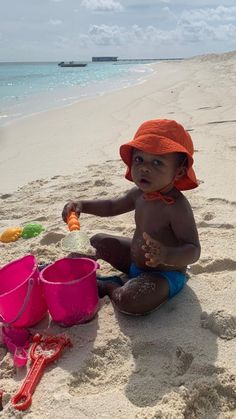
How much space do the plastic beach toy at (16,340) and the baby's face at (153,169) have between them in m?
0.95

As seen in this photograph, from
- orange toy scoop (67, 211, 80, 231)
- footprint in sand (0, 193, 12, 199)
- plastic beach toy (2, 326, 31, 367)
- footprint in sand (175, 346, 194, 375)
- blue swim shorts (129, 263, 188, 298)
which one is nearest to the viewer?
footprint in sand (175, 346, 194, 375)

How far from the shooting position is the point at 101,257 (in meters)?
2.79

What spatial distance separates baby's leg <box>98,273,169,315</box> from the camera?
2234 mm

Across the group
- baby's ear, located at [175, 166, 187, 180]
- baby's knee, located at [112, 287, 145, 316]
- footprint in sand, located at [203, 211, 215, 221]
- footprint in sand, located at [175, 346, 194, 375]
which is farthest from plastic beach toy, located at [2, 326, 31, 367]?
footprint in sand, located at [203, 211, 215, 221]

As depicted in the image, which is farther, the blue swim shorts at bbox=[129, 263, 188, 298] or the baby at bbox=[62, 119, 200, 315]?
the blue swim shorts at bbox=[129, 263, 188, 298]

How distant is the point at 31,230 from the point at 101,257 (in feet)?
2.64

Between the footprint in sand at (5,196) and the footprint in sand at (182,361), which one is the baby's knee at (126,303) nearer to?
the footprint in sand at (182,361)

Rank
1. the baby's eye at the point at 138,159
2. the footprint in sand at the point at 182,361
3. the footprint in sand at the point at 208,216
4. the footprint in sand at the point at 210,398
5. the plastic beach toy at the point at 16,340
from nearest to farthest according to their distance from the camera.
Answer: the footprint in sand at the point at 210,398 < the footprint in sand at the point at 182,361 < the plastic beach toy at the point at 16,340 < the baby's eye at the point at 138,159 < the footprint in sand at the point at 208,216

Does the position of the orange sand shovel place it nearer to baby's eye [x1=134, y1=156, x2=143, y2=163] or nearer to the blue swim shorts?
the blue swim shorts

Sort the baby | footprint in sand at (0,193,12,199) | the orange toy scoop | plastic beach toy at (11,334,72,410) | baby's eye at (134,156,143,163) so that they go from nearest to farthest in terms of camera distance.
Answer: plastic beach toy at (11,334,72,410) → the baby → baby's eye at (134,156,143,163) → the orange toy scoop → footprint in sand at (0,193,12,199)

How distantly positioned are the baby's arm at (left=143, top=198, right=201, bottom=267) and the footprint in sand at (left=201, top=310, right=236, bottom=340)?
0.28 meters

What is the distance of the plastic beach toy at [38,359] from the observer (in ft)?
5.71

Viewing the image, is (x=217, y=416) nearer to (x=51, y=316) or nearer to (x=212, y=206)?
(x=51, y=316)

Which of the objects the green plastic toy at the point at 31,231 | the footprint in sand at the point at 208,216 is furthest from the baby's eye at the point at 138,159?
the green plastic toy at the point at 31,231
